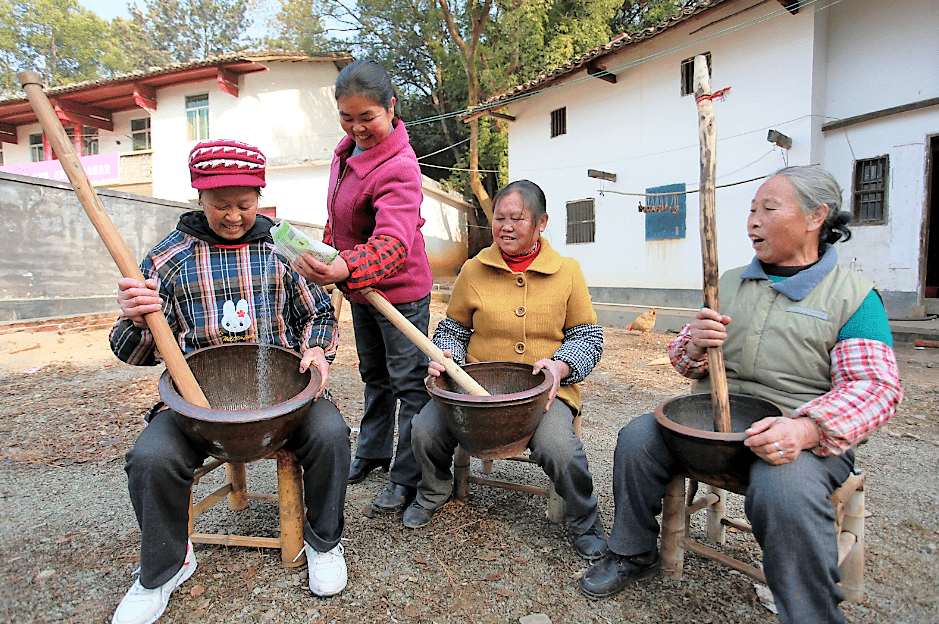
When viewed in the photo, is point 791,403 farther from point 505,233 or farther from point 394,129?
point 394,129

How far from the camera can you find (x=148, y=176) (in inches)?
628

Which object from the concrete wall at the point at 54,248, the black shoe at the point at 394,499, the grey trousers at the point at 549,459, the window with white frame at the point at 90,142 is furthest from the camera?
the window with white frame at the point at 90,142

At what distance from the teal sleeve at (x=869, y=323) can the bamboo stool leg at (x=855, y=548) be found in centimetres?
48

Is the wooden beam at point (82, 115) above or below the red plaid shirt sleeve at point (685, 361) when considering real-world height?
above

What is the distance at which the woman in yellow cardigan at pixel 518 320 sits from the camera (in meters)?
2.26

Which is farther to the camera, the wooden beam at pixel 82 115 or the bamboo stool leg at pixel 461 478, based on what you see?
the wooden beam at pixel 82 115

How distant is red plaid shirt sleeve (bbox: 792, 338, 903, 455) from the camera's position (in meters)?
1.49

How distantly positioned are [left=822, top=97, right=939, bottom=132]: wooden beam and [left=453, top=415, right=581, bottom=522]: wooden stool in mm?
8492

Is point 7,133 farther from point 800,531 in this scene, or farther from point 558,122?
point 800,531

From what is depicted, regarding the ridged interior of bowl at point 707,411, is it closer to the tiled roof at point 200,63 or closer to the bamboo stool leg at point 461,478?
the bamboo stool leg at point 461,478

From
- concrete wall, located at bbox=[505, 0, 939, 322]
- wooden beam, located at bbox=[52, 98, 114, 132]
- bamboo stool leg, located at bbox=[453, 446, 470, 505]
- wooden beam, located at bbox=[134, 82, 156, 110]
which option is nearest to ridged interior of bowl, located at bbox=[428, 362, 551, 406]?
bamboo stool leg, located at bbox=[453, 446, 470, 505]

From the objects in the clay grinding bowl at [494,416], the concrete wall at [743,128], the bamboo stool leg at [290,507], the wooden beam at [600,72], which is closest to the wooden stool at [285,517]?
the bamboo stool leg at [290,507]

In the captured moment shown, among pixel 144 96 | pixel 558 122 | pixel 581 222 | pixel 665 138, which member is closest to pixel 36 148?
pixel 144 96

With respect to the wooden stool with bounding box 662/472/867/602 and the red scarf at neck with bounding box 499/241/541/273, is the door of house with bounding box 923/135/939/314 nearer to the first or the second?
the wooden stool with bounding box 662/472/867/602
